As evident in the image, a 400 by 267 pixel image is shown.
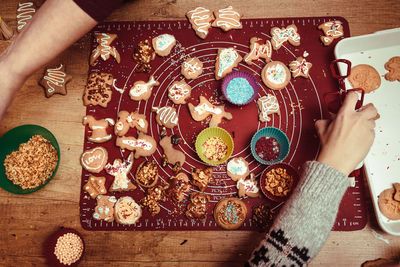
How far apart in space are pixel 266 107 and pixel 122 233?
3.05ft

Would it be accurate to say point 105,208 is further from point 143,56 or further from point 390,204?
point 390,204

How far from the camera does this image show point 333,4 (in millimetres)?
1558

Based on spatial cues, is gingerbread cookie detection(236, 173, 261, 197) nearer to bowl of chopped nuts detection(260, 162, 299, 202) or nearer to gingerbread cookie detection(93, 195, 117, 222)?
bowl of chopped nuts detection(260, 162, 299, 202)

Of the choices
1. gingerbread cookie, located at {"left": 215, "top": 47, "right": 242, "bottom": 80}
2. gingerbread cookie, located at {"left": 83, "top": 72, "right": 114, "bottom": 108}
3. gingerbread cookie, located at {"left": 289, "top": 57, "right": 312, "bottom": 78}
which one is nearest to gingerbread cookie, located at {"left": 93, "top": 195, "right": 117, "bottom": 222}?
gingerbread cookie, located at {"left": 83, "top": 72, "right": 114, "bottom": 108}

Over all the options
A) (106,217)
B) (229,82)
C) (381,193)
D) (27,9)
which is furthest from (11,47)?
(381,193)

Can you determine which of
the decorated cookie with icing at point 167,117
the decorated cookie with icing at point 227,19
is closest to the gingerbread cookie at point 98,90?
the decorated cookie with icing at point 167,117

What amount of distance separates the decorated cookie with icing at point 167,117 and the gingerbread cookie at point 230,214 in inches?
18.0

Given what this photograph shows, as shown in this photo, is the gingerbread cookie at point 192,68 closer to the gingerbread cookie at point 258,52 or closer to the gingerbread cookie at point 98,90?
the gingerbread cookie at point 258,52

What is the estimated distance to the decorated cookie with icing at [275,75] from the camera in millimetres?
1478

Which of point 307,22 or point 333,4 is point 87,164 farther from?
point 333,4

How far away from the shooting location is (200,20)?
1538 mm

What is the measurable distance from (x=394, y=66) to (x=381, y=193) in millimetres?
629

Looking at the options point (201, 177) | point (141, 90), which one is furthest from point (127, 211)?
point (141, 90)

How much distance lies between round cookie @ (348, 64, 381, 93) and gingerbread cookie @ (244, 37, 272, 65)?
423 millimetres
